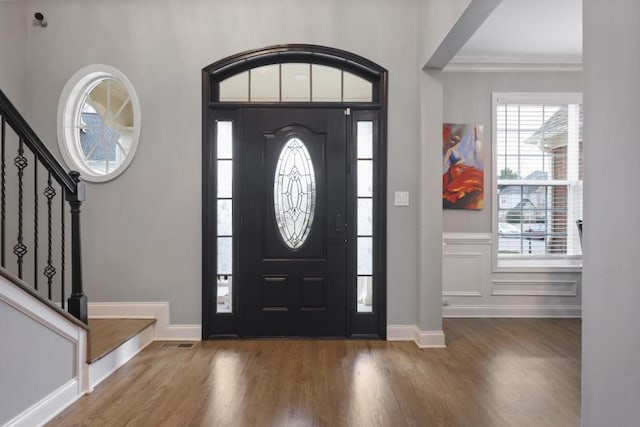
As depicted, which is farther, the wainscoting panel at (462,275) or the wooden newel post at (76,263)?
the wainscoting panel at (462,275)

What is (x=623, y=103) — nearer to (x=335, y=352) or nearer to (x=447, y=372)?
(x=447, y=372)

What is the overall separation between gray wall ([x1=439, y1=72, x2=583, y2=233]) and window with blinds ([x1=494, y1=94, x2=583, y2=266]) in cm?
20

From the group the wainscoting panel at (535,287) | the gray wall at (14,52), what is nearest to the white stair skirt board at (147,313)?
the gray wall at (14,52)

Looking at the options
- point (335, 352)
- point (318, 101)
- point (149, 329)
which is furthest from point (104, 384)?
point (318, 101)

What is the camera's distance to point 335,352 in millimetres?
3191

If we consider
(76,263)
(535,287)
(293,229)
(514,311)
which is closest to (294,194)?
(293,229)

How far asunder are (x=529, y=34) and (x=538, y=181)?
5.20ft

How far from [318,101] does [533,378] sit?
2678 millimetres

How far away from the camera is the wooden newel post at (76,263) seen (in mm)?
2492

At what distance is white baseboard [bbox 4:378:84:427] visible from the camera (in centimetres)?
197

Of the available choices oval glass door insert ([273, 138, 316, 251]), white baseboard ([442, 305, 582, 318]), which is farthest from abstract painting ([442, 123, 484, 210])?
oval glass door insert ([273, 138, 316, 251])

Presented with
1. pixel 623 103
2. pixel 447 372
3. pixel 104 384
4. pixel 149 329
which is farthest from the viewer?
pixel 149 329

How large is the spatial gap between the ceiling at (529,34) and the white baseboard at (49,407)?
4.06 m

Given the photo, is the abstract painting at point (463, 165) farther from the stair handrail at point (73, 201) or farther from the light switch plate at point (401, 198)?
the stair handrail at point (73, 201)
